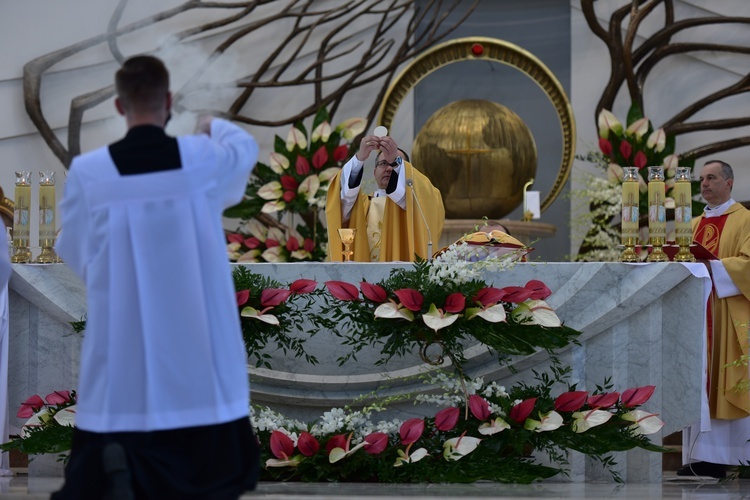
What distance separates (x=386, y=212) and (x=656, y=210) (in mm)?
1396

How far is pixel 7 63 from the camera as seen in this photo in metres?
8.52

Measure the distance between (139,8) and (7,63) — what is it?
1.06 metres

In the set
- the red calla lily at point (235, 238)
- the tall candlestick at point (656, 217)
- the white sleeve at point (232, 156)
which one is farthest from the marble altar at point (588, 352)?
the red calla lily at point (235, 238)

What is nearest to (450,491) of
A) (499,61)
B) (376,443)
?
(376,443)

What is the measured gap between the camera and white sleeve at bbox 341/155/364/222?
5.97 metres

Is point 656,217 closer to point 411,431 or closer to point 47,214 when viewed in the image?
point 411,431

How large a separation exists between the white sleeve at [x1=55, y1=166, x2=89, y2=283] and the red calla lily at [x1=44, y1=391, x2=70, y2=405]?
6.68 ft

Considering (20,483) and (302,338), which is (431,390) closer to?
(302,338)

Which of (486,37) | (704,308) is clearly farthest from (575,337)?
(486,37)

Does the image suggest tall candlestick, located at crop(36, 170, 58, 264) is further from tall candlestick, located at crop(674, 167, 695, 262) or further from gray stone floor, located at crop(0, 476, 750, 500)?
tall candlestick, located at crop(674, 167, 695, 262)

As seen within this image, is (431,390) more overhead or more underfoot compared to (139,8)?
more underfoot

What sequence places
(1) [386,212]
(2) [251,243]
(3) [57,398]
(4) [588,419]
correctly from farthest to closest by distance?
(2) [251,243] < (1) [386,212] < (3) [57,398] < (4) [588,419]

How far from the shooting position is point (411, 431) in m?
4.75

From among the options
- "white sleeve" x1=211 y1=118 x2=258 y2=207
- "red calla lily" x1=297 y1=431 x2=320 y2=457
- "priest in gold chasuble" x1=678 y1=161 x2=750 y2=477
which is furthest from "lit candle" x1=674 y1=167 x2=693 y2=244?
"white sleeve" x1=211 y1=118 x2=258 y2=207
